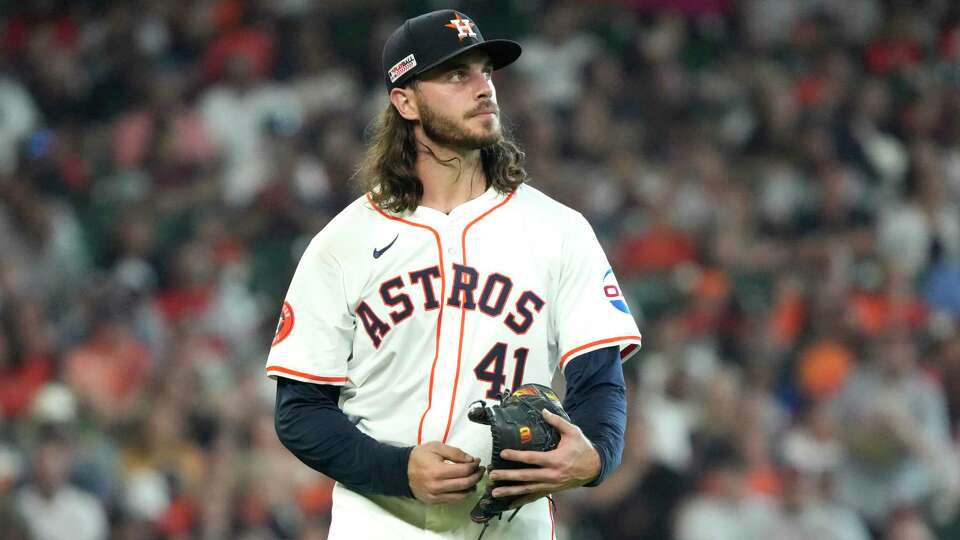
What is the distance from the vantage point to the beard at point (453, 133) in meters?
3.20

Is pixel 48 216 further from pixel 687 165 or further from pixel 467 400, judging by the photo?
pixel 467 400

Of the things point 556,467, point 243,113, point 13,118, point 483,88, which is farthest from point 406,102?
point 13,118

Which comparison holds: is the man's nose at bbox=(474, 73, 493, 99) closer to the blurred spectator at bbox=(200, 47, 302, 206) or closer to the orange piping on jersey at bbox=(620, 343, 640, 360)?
the orange piping on jersey at bbox=(620, 343, 640, 360)

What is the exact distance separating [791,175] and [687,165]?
61 centimetres

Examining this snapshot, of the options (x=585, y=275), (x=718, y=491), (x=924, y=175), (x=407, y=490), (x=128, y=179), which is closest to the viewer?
(x=407, y=490)

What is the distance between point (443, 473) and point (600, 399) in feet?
1.30

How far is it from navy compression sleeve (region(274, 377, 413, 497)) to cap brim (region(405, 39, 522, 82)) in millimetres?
761

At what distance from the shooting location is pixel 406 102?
10.9 ft

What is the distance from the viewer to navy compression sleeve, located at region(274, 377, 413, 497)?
9.85 ft

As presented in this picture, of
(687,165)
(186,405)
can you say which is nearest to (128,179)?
(186,405)

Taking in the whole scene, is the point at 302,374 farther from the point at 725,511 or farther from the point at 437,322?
the point at 725,511

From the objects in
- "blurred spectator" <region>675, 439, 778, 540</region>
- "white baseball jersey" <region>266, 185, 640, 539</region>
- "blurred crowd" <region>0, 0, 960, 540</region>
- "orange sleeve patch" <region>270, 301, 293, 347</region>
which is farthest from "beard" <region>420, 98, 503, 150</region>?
"blurred spectator" <region>675, 439, 778, 540</region>

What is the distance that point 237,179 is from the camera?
8703 mm

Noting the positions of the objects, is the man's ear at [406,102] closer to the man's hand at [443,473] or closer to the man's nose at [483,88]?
the man's nose at [483,88]
